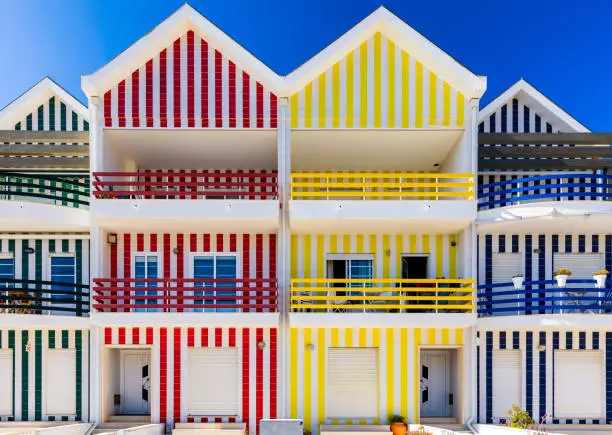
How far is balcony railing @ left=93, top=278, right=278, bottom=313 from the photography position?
12.5 meters

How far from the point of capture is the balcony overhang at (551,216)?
42.0 ft

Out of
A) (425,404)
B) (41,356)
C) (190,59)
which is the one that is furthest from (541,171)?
(41,356)

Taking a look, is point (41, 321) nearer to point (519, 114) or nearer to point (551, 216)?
point (551, 216)

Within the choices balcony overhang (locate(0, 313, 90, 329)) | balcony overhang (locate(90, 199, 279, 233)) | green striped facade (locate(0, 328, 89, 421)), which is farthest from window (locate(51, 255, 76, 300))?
balcony overhang (locate(90, 199, 279, 233))

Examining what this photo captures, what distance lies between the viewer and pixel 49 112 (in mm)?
16031

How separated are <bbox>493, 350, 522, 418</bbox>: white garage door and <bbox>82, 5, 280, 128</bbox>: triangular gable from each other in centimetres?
1142

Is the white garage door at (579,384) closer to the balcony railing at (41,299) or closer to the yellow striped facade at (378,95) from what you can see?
the yellow striped facade at (378,95)

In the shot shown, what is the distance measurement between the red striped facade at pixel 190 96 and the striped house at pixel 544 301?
8382 millimetres

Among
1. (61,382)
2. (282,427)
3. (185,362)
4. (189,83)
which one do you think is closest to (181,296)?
(185,362)

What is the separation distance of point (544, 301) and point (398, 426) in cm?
627

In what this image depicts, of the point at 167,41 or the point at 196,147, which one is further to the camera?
the point at 196,147

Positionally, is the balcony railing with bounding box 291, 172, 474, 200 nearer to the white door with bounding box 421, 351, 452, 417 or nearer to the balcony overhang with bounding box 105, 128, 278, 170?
the balcony overhang with bounding box 105, 128, 278, 170

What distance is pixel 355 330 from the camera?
44.5 ft

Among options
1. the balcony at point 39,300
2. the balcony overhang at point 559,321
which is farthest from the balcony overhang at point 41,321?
the balcony overhang at point 559,321
